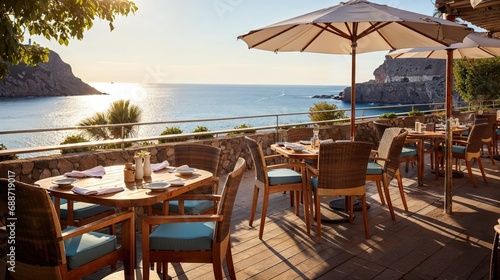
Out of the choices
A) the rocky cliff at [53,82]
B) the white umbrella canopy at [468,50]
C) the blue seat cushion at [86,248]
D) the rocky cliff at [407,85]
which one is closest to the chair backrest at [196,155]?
the blue seat cushion at [86,248]

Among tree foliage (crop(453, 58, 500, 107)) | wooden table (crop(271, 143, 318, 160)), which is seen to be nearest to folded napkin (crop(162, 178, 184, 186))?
wooden table (crop(271, 143, 318, 160))

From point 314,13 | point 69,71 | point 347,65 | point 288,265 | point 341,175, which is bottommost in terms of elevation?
point 288,265

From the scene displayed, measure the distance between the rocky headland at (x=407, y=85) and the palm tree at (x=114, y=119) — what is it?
169ft

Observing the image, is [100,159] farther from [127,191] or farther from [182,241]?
[182,241]

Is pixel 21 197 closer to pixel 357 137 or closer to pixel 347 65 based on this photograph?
pixel 347 65

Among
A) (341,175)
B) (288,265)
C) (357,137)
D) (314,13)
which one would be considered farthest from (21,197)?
(357,137)

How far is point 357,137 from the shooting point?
29.3 feet

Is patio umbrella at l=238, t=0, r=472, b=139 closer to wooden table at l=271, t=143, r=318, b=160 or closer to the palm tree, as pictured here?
wooden table at l=271, t=143, r=318, b=160

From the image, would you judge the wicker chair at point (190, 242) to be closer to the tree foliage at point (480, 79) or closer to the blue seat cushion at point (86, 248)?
the blue seat cushion at point (86, 248)

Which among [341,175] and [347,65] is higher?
[347,65]

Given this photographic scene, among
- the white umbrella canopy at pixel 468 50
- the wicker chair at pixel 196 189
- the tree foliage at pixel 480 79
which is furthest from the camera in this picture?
the tree foliage at pixel 480 79

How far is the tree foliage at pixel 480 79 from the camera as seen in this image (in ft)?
47.2

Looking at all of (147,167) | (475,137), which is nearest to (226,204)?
(147,167)

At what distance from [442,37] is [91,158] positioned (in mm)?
4183
